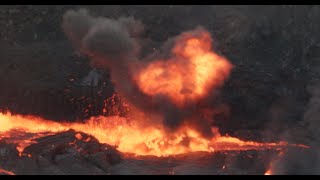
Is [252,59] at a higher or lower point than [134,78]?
higher

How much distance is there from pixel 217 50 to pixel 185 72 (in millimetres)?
11290

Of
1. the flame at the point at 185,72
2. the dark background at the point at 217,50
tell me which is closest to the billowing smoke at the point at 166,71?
the flame at the point at 185,72

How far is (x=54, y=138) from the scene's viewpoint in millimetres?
33875

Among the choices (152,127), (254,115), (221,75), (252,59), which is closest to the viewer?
(152,127)

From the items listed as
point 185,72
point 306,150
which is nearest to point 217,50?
point 185,72

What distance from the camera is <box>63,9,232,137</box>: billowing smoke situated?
39.4m

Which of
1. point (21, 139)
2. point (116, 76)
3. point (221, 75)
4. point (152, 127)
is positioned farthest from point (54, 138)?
point (221, 75)

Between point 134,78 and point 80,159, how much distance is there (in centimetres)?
1210

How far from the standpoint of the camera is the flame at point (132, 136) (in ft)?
119

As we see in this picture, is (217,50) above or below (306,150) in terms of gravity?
above

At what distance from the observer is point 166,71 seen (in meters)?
39.7

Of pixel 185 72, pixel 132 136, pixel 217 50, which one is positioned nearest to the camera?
pixel 132 136

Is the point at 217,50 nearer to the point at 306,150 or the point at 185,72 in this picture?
the point at 185,72

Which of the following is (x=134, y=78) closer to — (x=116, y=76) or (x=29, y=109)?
(x=116, y=76)
